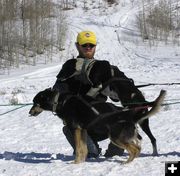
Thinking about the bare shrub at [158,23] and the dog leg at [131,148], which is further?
the bare shrub at [158,23]

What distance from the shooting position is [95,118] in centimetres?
526

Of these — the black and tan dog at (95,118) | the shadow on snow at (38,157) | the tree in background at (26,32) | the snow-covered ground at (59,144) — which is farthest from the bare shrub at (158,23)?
the black and tan dog at (95,118)

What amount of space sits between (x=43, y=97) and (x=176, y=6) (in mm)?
29676

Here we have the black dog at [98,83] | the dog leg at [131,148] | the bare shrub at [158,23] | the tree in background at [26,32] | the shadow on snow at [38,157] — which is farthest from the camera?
the bare shrub at [158,23]

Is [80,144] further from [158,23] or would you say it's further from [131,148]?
[158,23]

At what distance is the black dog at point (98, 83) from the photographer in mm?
5352

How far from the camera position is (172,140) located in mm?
6379

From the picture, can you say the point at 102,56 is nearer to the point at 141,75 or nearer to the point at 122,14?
the point at 141,75

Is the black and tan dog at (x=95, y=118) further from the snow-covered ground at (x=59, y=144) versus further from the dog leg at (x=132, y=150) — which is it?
Result: the snow-covered ground at (x=59, y=144)

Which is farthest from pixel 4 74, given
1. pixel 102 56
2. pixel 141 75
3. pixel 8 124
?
pixel 8 124

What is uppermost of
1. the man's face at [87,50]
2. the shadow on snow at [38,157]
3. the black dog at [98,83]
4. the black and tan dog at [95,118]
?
the man's face at [87,50]

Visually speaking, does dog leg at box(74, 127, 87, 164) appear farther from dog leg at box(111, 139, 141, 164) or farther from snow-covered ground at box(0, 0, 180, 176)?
dog leg at box(111, 139, 141, 164)

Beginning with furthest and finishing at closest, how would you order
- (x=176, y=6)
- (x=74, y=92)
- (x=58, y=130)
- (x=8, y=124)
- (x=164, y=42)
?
1. (x=176, y=6)
2. (x=164, y=42)
3. (x=8, y=124)
4. (x=58, y=130)
5. (x=74, y=92)

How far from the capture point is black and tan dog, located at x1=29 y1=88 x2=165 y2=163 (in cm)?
514
